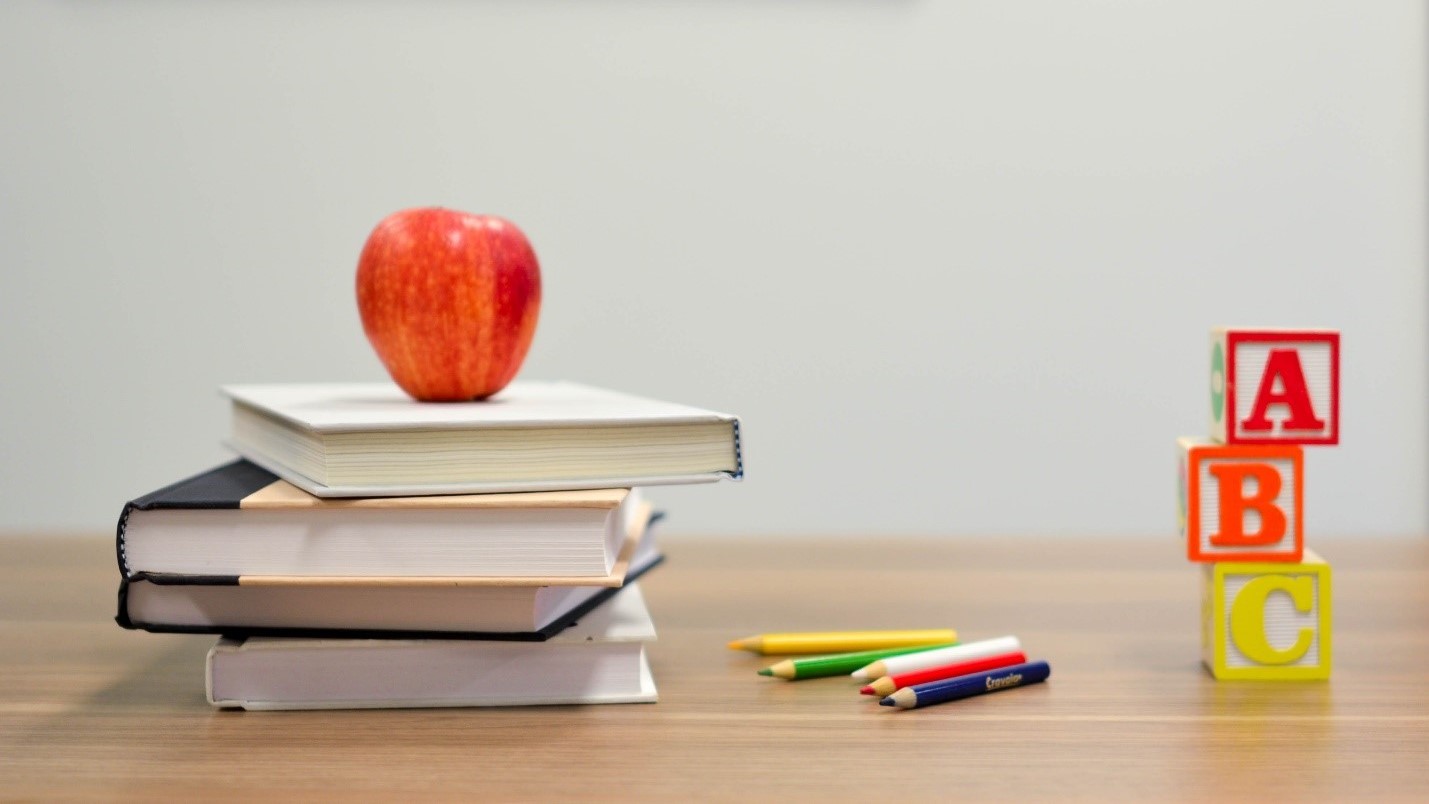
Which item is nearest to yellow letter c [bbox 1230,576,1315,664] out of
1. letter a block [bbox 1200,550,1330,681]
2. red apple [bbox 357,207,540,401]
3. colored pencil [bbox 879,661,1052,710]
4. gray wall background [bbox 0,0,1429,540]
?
letter a block [bbox 1200,550,1330,681]

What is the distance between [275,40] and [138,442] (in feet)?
1.97

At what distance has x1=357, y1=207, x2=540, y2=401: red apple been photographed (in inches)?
31.6

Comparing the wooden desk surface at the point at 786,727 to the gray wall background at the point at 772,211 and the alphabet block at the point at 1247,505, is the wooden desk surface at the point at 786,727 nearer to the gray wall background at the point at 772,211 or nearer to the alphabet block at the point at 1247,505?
the alphabet block at the point at 1247,505

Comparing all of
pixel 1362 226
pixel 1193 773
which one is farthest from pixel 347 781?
pixel 1362 226

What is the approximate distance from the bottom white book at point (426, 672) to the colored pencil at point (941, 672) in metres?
0.11

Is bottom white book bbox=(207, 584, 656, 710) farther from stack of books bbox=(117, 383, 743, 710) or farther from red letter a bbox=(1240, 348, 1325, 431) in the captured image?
red letter a bbox=(1240, 348, 1325, 431)

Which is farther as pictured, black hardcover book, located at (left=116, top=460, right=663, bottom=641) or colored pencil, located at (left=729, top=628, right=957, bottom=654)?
colored pencil, located at (left=729, top=628, right=957, bottom=654)

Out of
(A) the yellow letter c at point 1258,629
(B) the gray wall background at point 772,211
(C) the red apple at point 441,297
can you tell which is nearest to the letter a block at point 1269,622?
(A) the yellow letter c at point 1258,629

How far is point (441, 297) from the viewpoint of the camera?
2.63 ft

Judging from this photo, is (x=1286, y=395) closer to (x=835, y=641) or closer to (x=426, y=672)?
(x=835, y=641)

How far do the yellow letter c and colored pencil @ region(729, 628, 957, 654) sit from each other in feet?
0.51

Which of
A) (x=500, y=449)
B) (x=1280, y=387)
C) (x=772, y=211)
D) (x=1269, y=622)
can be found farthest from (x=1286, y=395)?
(x=772, y=211)

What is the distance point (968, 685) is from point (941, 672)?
23mm

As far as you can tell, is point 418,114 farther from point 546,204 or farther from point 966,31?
point 966,31
